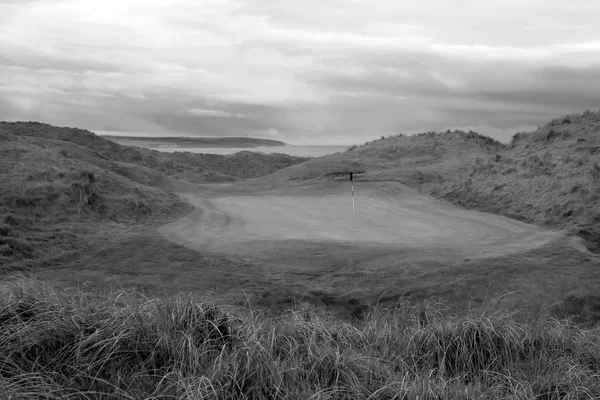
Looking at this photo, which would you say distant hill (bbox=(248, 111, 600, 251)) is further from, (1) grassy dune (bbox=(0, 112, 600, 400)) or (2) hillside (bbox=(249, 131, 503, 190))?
(1) grassy dune (bbox=(0, 112, 600, 400))

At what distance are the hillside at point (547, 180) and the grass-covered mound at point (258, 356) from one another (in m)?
8.73

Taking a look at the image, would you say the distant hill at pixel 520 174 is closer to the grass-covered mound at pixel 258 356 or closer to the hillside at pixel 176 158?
the grass-covered mound at pixel 258 356

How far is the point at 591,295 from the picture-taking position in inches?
448

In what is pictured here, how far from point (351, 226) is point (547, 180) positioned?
25.0ft

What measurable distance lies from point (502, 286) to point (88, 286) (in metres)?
7.98

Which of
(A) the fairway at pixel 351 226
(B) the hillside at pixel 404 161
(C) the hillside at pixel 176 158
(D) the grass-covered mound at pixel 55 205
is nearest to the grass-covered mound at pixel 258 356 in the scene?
(D) the grass-covered mound at pixel 55 205

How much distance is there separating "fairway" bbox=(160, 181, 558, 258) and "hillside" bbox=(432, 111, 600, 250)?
88 cm

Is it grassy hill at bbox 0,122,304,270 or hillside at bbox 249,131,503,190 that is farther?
hillside at bbox 249,131,503,190

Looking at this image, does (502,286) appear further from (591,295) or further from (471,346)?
(471,346)

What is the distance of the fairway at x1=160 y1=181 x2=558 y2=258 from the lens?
14562mm

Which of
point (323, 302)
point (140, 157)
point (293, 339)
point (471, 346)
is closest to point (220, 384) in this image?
point (293, 339)

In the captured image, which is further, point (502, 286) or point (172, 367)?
point (502, 286)

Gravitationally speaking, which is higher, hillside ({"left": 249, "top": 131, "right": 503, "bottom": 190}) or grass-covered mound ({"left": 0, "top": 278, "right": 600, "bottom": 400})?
hillside ({"left": 249, "top": 131, "right": 503, "bottom": 190})

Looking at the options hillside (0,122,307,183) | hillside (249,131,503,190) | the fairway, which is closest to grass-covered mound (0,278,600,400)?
the fairway
